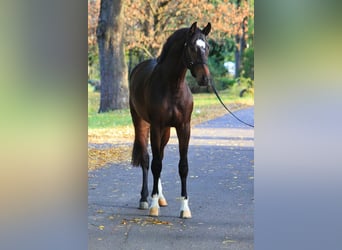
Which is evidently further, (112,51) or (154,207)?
(112,51)

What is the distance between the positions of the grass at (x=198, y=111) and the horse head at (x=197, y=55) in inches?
364

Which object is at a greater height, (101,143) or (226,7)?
(226,7)

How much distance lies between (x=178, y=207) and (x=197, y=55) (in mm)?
1709

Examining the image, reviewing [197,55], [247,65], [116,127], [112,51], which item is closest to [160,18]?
[112,51]

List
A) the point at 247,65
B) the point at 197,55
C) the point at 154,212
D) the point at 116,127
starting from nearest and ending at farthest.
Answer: the point at 197,55 < the point at 154,212 < the point at 116,127 < the point at 247,65

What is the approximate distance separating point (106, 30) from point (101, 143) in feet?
16.4

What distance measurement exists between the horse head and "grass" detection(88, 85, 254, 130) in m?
9.25

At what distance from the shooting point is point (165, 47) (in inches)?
271

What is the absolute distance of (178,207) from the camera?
24.0ft

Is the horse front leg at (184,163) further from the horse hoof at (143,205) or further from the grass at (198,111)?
the grass at (198,111)

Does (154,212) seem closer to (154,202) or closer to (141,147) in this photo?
(154,202)

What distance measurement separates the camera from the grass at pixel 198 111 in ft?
53.7
